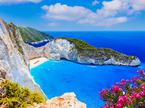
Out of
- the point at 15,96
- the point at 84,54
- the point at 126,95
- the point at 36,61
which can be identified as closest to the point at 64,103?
the point at 15,96

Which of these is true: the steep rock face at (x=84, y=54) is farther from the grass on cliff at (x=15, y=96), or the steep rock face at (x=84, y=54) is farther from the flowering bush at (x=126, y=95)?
the grass on cliff at (x=15, y=96)

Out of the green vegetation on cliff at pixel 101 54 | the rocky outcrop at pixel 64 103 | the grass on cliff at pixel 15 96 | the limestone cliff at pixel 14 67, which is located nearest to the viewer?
the rocky outcrop at pixel 64 103

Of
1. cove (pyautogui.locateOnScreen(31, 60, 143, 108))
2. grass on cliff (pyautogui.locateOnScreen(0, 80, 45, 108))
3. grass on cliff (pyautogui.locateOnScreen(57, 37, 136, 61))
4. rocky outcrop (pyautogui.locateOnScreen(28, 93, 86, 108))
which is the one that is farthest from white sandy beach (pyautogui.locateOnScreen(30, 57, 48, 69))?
rocky outcrop (pyautogui.locateOnScreen(28, 93, 86, 108))

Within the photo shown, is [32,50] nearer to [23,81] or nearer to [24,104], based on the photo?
[23,81]

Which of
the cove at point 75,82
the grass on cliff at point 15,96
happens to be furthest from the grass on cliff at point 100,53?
the grass on cliff at point 15,96

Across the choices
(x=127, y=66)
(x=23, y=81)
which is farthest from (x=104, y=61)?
(x=23, y=81)

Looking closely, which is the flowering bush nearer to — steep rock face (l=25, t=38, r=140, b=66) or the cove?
the cove
